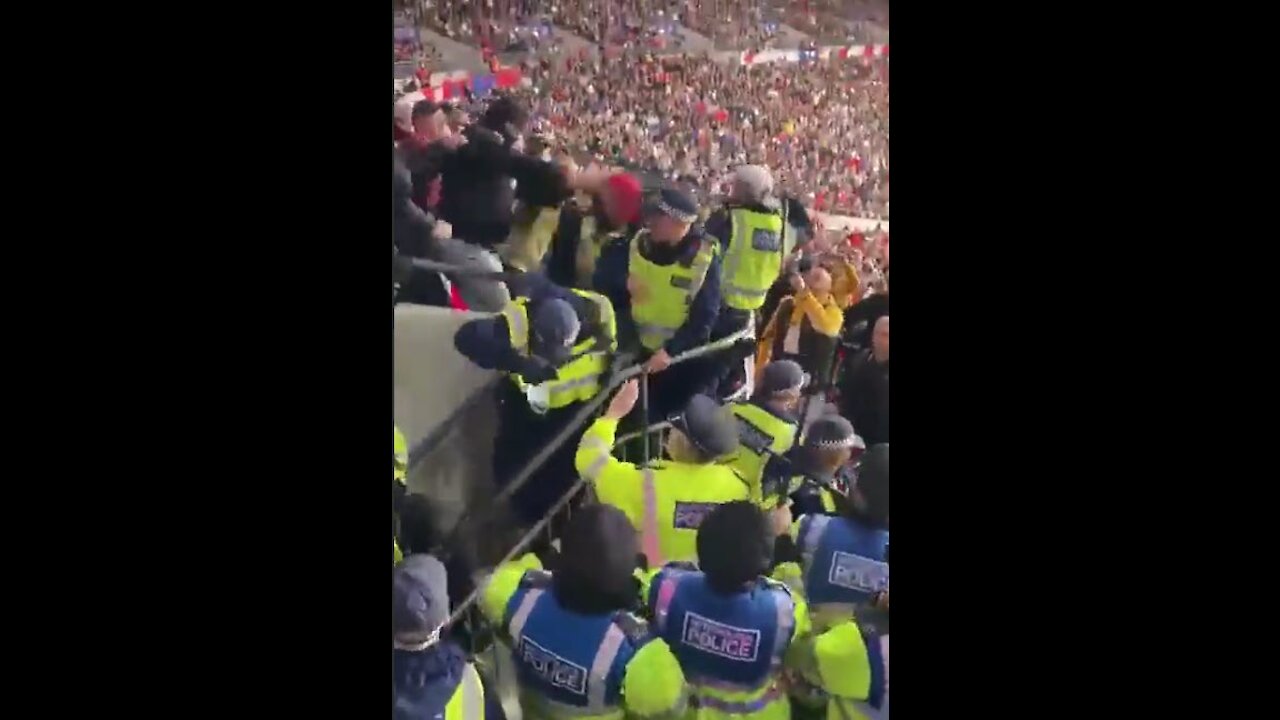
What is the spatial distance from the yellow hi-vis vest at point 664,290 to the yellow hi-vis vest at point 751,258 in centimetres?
4

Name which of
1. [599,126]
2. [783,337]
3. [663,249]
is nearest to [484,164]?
[599,126]

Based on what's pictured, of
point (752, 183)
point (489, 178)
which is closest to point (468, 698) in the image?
point (489, 178)

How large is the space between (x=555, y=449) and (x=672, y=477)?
0.22 meters

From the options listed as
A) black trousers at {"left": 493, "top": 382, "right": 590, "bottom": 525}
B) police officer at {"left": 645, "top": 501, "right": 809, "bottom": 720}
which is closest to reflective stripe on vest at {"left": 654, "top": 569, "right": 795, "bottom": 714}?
police officer at {"left": 645, "top": 501, "right": 809, "bottom": 720}

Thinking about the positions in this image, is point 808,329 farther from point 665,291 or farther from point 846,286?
point 665,291

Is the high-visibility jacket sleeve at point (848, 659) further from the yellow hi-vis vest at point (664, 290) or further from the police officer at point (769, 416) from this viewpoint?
the yellow hi-vis vest at point (664, 290)

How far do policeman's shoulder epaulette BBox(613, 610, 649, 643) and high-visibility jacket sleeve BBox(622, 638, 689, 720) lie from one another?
0.07 ft

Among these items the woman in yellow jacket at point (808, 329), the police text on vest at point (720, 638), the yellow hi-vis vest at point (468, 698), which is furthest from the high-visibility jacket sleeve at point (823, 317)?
the yellow hi-vis vest at point (468, 698)

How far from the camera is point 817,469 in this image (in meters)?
1.88

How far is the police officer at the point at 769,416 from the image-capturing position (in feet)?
6.19

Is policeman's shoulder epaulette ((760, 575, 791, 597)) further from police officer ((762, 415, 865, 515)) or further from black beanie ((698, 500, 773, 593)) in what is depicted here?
police officer ((762, 415, 865, 515))

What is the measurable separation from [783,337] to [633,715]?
2.38ft

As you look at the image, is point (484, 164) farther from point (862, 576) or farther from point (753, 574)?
point (862, 576)

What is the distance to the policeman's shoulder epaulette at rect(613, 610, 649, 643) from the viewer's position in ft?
6.04
